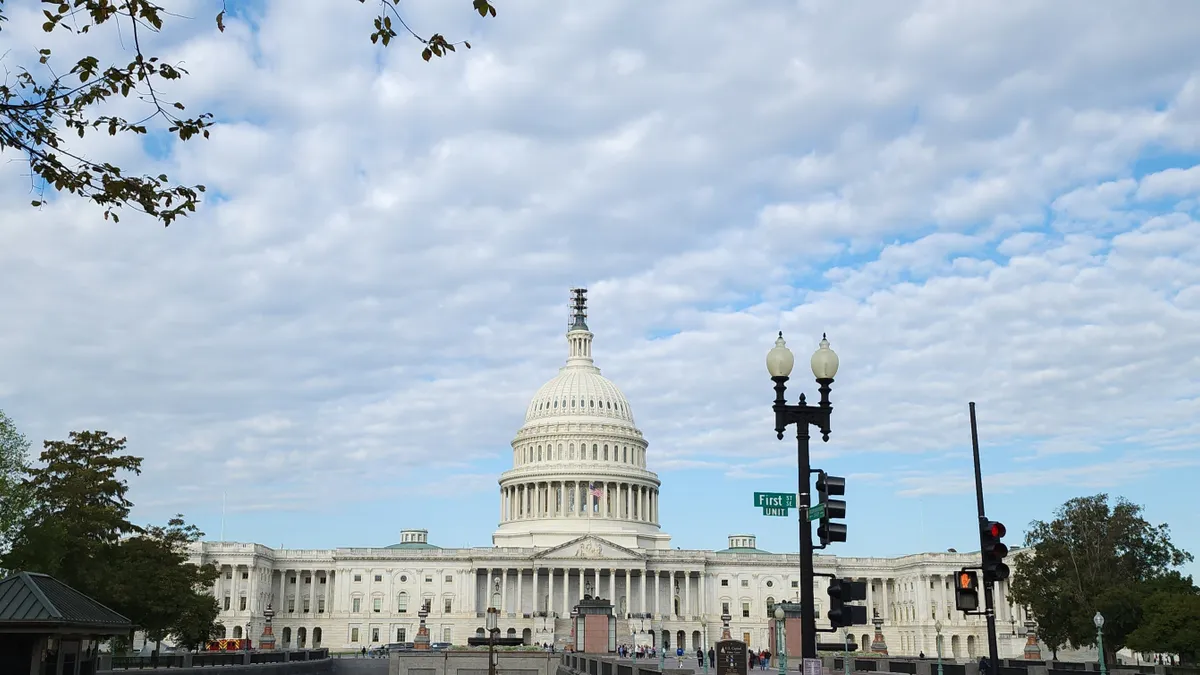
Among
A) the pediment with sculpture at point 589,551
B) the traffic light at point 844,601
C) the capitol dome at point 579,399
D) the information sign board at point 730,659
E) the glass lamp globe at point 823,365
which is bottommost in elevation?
the information sign board at point 730,659

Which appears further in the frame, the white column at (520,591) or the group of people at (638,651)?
the white column at (520,591)

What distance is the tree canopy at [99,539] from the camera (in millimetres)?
72062

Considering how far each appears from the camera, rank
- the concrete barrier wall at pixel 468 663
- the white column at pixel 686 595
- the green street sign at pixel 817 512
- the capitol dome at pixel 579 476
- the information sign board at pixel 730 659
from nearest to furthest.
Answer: the green street sign at pixel 817 512
the information sign board at pixel 730 659
the concrete barrier wall at pixel 468 663
the white column at pixel 686 595
the capitol dome at pixel 579 476

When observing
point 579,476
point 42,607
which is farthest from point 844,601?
point 579,476

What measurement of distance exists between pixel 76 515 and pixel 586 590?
95450 millimetres

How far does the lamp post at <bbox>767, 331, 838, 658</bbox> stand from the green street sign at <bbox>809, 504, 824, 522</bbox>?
0.10m

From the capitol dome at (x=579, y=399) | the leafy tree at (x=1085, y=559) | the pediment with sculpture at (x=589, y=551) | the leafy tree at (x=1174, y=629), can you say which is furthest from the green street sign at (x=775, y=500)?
the capitol dome at (x=579, y=399)

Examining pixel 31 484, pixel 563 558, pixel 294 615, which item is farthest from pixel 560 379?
pixel 31 484

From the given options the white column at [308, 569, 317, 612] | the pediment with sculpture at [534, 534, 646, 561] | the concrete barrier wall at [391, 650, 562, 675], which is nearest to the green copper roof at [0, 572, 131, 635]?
the concrete barrier wall at [391, 650, 562, 675]

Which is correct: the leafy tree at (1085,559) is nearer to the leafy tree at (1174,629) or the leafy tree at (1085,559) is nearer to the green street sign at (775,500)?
the leafy tree at (1174,629)

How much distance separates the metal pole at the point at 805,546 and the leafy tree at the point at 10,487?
176ft

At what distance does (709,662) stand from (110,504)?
45460mm

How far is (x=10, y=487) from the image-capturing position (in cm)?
6588

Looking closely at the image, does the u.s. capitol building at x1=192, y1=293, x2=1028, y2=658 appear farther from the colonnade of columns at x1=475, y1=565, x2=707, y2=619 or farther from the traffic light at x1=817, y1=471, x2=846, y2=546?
the traffic light at x1=817, y1=471, x2=846, y2=546
